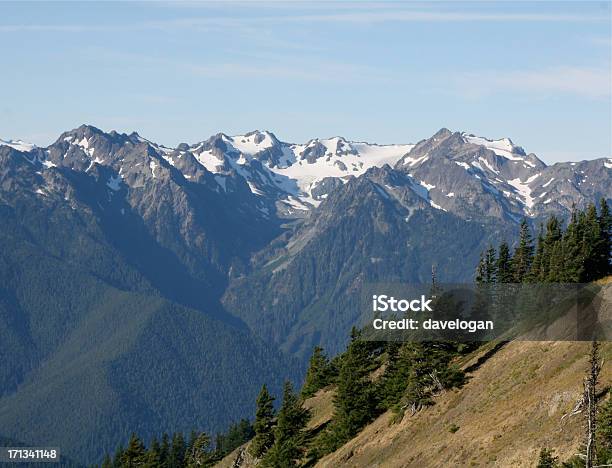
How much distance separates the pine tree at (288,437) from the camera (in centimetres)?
12512

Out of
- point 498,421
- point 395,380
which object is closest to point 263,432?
point 395,380

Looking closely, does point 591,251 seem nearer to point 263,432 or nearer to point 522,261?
point 522,261

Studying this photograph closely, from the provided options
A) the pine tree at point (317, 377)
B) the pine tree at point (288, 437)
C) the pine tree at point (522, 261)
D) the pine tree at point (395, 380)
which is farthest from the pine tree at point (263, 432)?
the pine tree at point (522, 261)

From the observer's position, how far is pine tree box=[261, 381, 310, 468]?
411ft

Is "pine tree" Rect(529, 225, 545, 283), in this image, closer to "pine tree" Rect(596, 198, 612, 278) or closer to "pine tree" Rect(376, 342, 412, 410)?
"pine tree" Rect(596, 198, 612, 278)

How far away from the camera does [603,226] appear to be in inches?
5389

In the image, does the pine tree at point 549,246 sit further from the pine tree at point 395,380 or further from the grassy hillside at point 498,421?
the grassy hillside at point 498,421

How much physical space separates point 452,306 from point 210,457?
1766 inches

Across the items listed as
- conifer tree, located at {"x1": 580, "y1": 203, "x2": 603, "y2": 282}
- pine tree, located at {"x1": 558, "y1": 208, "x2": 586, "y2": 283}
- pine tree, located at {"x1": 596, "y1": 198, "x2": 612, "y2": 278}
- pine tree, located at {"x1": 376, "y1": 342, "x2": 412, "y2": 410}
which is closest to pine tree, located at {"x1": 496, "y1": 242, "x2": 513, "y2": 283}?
pine tree, located at {"x1": 558, "y1": 208, "x2": 586, "y2": 283}

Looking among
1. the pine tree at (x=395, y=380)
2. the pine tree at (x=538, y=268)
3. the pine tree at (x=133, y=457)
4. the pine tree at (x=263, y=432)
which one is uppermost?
the pine tree at (x=538, y=268)

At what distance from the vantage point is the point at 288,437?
12838 centimetres

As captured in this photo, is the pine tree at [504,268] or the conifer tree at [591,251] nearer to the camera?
the conifer tree at [591,251]

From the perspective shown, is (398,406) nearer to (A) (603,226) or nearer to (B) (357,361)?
(B) (357,361)

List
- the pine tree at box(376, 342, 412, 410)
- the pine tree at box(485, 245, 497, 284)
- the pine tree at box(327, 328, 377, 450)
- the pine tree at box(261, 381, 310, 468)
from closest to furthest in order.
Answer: the pine tree at box(376, 342, 412, 410), the pine tree at box(327, 328, 377, 450), the pine tree at box(261, 381, 310, 468), the pine tree at box(485, 245, 497, 284)
